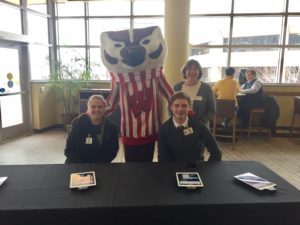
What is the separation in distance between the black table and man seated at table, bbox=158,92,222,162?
A: 383 mm

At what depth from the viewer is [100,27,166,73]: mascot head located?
1945mm

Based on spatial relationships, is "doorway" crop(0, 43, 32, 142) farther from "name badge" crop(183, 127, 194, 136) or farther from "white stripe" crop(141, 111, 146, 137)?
"name badge" crop(183, 127, 194, 136)

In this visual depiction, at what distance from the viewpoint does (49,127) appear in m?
5.33

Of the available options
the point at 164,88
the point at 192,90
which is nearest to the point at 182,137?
the point at 164,88

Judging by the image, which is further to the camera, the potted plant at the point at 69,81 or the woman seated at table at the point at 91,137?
the potted plant at the point at 69,81

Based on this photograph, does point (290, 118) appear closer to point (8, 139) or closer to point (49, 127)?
point (49, 127)

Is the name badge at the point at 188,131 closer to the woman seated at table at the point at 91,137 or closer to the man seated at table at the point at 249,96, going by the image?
the woman seated at table at the point at 91,137

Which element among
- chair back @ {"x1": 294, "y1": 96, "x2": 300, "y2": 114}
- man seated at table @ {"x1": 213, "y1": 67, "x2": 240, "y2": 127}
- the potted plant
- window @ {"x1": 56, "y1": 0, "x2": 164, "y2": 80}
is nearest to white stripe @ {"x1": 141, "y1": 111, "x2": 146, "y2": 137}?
man seated at table @ {"x1": 213, "y1": 67, "x2": 240, "y2": 127}

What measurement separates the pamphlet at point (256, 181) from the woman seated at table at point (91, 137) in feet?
3.31

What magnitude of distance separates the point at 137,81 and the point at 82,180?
894 mm

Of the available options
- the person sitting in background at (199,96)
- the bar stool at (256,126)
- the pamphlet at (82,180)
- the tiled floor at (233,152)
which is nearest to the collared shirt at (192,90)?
Answer: the person sitting in background at (199,96)

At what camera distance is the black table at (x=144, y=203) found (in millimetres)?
1158

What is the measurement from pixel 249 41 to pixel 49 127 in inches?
180

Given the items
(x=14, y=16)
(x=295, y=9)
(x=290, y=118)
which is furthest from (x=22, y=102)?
(x=295, y=9)
